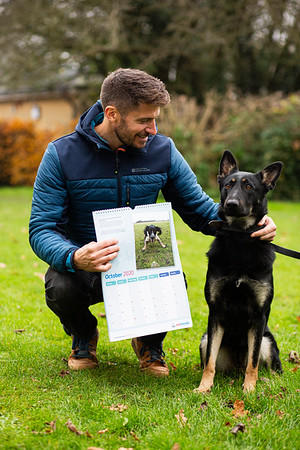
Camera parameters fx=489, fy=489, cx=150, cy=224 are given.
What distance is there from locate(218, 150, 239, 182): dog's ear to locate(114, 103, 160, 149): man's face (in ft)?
1.77

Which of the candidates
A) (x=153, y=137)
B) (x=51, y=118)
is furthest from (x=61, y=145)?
(x=51, y=118)

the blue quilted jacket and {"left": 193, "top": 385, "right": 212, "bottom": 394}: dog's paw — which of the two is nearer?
{"left": 193, "top": 385, "right": 212, "bottom": 394}: dog's paw

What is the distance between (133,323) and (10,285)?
9.85 feet

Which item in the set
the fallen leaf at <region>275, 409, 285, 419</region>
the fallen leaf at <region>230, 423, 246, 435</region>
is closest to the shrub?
the fallen leaf at <region>275, 409, 285, 419</region>

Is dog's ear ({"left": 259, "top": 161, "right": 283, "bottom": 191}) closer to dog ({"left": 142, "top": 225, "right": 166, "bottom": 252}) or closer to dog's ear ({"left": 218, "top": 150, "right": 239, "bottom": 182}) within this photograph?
dog's ear ({"left": 218, "top": 150, "right": 239, "bottom": 182})

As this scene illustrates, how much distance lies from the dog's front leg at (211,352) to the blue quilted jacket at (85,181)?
102cm

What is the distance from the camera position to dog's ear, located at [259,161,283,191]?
128 inches

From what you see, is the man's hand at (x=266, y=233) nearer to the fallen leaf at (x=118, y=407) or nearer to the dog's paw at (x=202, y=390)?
the dog's paw at (x=202, y=390)

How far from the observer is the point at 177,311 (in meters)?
3.16

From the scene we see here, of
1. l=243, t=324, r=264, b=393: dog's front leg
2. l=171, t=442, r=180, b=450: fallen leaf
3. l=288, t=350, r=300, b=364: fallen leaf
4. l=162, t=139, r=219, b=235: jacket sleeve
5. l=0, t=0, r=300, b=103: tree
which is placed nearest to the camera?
l=171, t=442, r=180, b=450: fallen leaf

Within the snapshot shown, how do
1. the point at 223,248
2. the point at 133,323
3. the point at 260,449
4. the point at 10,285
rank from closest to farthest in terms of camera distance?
the point at 260,449 → the point at 133,323 → the point at 223,248 → the point at 10,285

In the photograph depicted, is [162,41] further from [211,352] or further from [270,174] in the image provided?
[211,352]

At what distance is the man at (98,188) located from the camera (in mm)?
3146

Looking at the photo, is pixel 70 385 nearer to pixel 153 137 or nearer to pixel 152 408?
pixel 152 408
